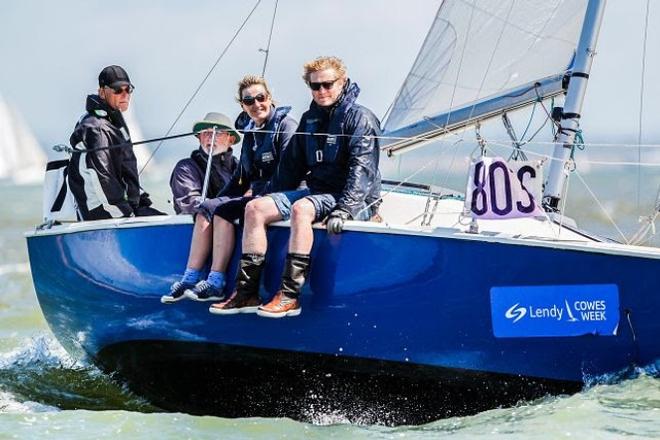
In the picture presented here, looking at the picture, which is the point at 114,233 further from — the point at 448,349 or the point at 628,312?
the point at 628,312

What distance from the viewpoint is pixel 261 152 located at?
6715 mm

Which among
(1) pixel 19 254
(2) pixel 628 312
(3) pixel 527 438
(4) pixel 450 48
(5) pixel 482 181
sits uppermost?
(4) pixel 450 48

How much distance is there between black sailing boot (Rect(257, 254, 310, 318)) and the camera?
5.96 m

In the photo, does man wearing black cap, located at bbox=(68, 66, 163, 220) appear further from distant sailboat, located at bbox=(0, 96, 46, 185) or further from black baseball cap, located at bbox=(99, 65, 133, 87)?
distant sailboat, located at bbox=(0, 96, 46, 185)

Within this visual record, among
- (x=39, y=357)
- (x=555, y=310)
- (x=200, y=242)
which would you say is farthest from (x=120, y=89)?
(x=555, y=310)

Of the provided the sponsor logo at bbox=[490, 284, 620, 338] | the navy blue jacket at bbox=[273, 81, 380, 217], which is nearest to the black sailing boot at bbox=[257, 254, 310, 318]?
the navy blue jacket at bbox=[273, 81, 380, 217]

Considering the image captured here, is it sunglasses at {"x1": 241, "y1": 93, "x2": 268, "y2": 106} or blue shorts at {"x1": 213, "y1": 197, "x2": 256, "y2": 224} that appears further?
sunglasses at {"x1": 241, "y1": 93, "x2": 268, "y2": 106}

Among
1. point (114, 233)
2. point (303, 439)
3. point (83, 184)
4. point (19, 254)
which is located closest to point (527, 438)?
point (303, 439)

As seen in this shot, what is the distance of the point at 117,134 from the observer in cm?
727

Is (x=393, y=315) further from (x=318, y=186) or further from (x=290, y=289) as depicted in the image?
(x=318, y=186)

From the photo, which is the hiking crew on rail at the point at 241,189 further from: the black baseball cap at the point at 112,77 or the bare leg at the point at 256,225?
the black baseball cap at the point at 112,77

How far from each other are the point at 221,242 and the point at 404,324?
1015 millimetres

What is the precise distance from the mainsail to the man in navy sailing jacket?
151cm

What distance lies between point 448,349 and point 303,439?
2.74 feet
